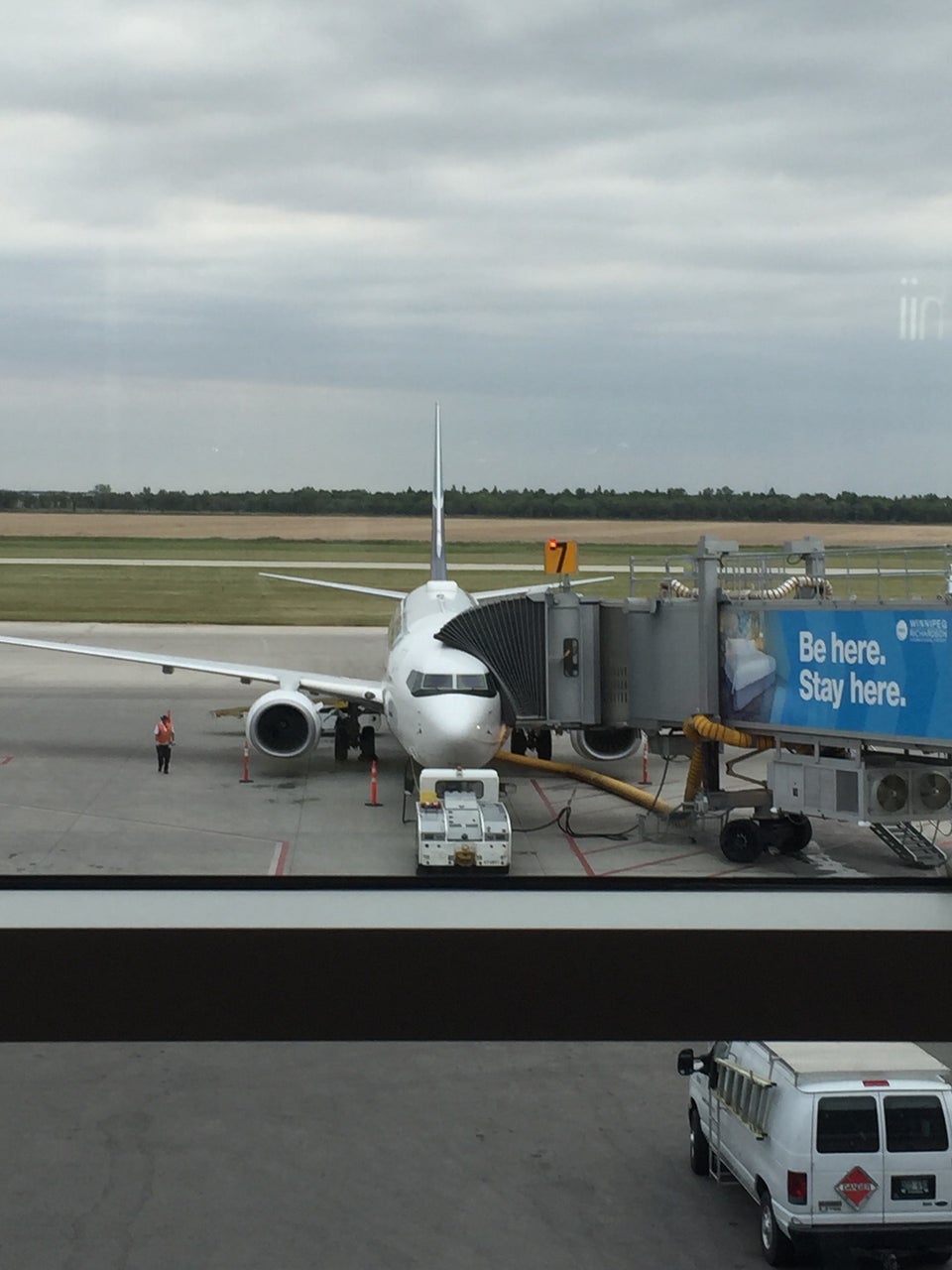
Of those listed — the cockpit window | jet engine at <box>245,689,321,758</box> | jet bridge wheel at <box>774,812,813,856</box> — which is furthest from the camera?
jet engine at <box>245,689,321,758</box>

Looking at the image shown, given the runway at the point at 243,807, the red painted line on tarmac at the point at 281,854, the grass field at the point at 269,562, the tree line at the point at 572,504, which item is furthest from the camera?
the runway at the point at 243,807

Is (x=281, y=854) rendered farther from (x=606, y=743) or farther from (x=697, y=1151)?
(x=697, y=1151)

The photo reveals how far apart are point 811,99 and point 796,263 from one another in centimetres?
140

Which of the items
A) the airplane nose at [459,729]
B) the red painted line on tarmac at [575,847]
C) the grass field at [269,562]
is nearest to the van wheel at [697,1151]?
the grass field at [269,562]

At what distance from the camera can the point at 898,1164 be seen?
114 inches

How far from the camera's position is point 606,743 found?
17.4 meters

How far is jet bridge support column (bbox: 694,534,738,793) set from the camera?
11867 mm

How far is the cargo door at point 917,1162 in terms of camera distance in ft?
9.20

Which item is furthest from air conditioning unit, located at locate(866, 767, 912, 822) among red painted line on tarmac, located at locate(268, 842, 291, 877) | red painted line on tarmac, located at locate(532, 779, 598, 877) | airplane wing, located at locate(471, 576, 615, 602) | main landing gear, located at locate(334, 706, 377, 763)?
main landing gear, located at locate(334, 706, 377, 763)

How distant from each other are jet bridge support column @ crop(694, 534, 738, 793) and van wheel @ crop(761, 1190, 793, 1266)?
9.14 m

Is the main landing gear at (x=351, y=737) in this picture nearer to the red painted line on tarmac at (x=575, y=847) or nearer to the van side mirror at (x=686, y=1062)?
the red painted line on tarmac at (x=575, y=847)

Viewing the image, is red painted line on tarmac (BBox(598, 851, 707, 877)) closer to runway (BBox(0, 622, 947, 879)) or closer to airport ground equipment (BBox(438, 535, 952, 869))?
runway (BBox(0, 622, 947, 879))

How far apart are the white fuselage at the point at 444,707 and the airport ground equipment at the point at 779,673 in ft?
0.93

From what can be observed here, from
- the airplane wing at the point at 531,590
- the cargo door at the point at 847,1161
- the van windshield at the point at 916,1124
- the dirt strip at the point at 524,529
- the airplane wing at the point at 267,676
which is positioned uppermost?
the dirt strip at the point at 524,529
